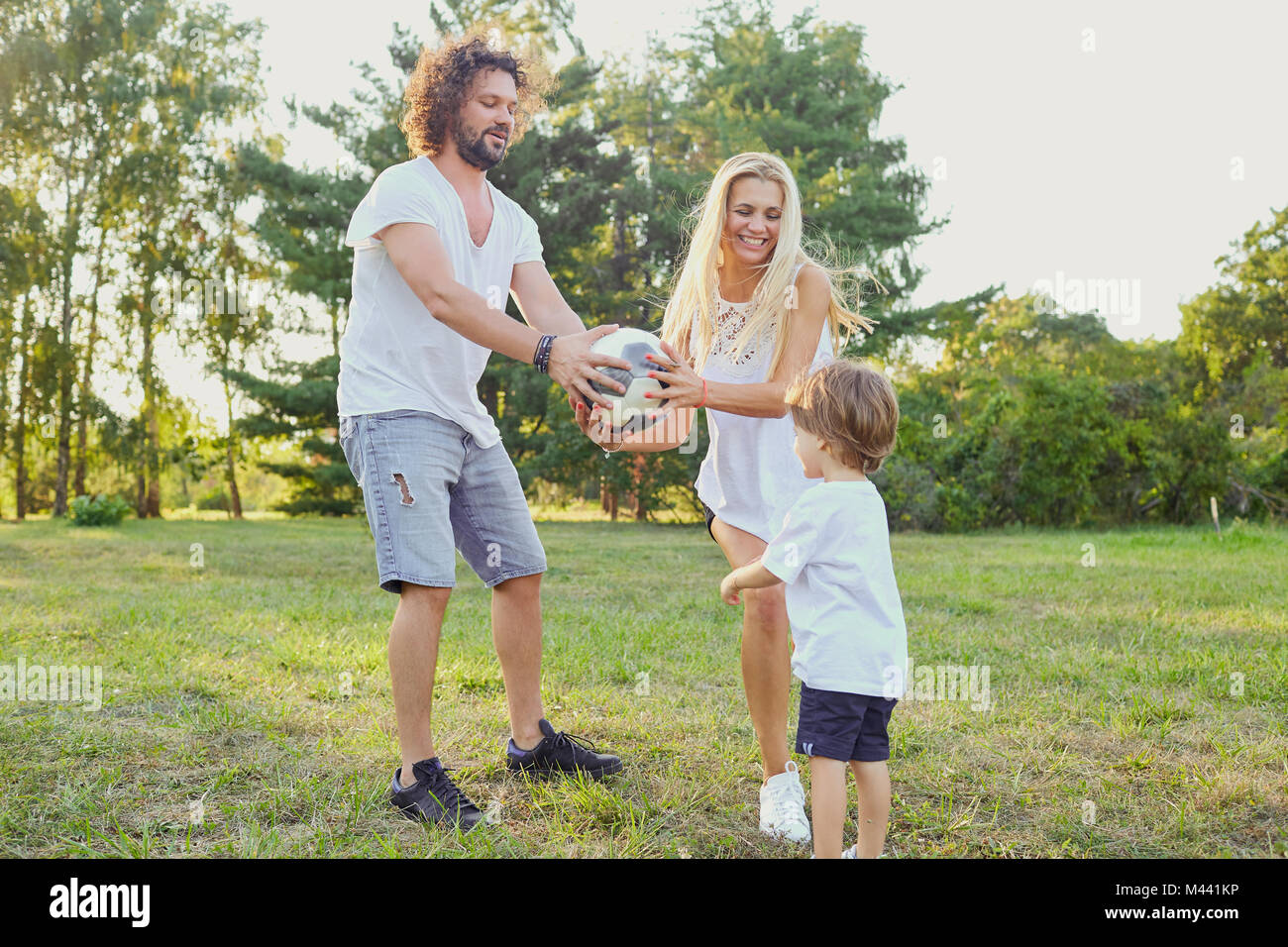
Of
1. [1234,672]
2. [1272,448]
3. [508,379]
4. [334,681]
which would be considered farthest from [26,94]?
[1272,448]

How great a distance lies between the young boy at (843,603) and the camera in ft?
7.48

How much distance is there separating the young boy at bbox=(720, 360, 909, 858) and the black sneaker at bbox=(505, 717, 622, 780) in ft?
3.04

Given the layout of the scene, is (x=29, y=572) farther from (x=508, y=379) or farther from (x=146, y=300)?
(x=146, y=300)

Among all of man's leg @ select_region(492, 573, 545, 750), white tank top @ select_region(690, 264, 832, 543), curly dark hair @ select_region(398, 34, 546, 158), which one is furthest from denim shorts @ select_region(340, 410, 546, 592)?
curly dark hair @ select_region(398, 34, 546, 158)

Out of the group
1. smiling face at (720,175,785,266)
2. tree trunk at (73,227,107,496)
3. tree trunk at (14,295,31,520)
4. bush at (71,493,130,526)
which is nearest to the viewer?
smiling face at (720,175,785,266)

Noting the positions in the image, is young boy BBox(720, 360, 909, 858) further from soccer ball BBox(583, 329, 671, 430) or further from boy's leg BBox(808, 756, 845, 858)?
soccer ball BBox(583, 329, 671, 430)

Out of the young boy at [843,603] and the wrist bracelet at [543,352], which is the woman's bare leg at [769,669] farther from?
the wrist bracelet at [543,352]

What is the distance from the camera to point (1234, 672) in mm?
4309

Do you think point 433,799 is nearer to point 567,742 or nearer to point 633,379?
point 567,742

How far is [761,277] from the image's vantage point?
3.11 metres

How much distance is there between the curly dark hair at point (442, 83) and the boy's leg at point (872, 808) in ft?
7.47

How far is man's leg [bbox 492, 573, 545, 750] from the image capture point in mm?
3225

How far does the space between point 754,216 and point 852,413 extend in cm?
92

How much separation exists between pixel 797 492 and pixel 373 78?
17660 millimetres
